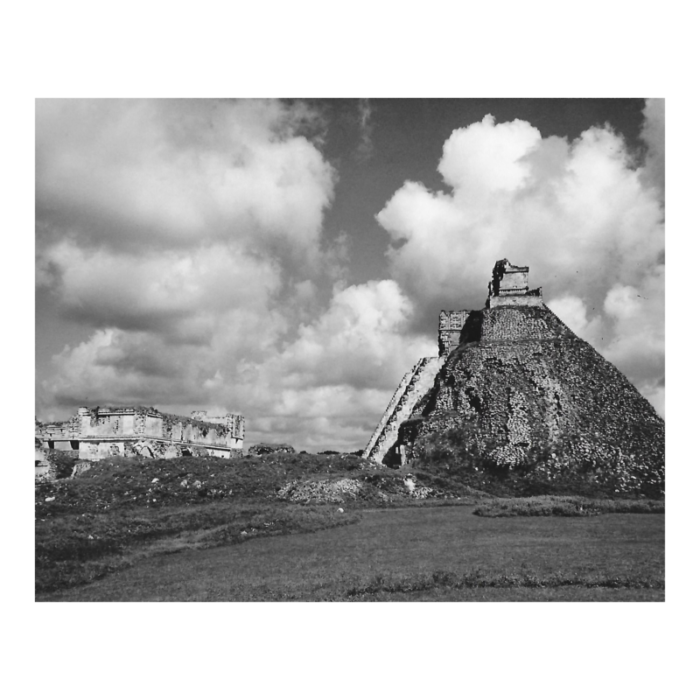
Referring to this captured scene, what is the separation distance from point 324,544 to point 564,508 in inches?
338

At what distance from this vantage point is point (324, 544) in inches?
679

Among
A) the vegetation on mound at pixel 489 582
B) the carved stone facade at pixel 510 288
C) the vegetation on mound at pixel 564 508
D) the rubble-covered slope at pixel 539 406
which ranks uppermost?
the carved stone facade at pixel 510 288

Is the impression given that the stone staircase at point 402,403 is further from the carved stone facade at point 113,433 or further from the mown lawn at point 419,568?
the mown lawn at point 419,568

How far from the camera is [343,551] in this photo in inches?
651

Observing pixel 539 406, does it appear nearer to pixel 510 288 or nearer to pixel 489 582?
pixel 510 288

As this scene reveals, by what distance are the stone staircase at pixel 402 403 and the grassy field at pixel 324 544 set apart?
55.8 feet

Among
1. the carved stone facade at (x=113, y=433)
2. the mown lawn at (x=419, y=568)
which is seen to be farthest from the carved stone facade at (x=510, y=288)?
the mown lawn at (x=419, y=568)

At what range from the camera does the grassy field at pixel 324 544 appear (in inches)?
558

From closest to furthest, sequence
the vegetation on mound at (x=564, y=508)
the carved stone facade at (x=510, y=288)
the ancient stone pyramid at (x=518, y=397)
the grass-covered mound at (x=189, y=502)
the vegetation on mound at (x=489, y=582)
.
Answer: the vegetation on mound at (x=489, y=582), the grass-covered mound at (x=189, y=502), the vegetation on mound at (x=564, y=508), the ancient stone pyramid at (x=518, y=397), the carved stone facade at (x=510, y=288)

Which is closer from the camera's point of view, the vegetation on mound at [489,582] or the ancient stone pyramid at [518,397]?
A: the vegetation on mound at [489,582]

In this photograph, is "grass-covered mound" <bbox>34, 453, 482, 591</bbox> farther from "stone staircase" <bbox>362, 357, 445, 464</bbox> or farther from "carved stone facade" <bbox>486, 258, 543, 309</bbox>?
"carved stone facade" <bbox>486, 258, 543, 309</bbox>

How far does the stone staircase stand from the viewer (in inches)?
1663

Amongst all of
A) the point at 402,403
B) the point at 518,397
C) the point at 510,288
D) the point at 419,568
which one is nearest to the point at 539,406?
the point at 518,397
